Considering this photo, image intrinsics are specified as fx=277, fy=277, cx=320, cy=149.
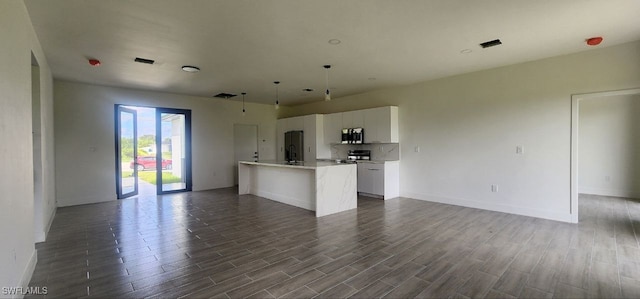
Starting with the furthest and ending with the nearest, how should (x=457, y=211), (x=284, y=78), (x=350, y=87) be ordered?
(x=350, y=87)
(x=284, y=78)
(x=457, y=211)

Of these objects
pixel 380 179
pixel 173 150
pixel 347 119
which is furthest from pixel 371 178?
pixel 173 150

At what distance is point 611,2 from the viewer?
2.70 m

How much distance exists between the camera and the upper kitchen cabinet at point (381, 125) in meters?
6.34

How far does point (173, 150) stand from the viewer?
23.8ft

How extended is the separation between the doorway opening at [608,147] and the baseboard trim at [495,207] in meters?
2.61

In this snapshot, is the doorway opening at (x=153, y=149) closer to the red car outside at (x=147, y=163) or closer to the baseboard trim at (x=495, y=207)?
the red car outside at (x=147, y=163)

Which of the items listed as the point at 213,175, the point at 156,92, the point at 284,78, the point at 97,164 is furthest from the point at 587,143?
the point at 97,164

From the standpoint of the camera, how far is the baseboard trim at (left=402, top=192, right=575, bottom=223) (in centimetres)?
439

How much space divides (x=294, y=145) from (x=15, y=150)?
6.59 metres

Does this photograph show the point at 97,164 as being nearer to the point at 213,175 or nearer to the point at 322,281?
the point at 213,175

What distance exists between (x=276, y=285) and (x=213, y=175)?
20.1ft

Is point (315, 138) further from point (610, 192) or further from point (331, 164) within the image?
point (610, 192)

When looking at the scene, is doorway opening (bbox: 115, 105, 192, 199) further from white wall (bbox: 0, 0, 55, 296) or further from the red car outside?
white wall (bbox: 0, 0, 55, 296)

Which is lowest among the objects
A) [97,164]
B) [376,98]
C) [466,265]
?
[466,265]
